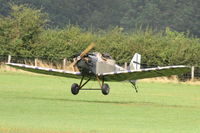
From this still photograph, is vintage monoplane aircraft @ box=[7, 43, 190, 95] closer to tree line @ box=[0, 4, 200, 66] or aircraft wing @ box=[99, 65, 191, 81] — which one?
aircraft wing @ box=[99, 65, 191, 81]

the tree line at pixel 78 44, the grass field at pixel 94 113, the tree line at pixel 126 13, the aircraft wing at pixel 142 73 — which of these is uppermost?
the tree line at pixel 126 13

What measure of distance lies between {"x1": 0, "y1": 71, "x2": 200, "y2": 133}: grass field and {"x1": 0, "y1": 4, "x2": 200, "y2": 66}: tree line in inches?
703

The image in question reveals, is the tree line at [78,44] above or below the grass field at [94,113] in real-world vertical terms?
above

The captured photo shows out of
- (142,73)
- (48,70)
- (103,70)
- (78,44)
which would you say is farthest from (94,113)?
(78,44)

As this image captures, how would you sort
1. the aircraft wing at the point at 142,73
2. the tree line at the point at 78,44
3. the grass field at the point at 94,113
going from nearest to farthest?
the grass field at the point at 94,113
the aircraft wing at the point at 142,73
the tree line at the point at 78,44

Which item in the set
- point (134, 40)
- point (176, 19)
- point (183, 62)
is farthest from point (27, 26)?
point (176, 19)

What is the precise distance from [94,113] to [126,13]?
384ft

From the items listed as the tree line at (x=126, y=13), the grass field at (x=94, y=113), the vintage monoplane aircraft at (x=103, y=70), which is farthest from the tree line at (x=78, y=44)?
the tree line at (x=126, y=13)

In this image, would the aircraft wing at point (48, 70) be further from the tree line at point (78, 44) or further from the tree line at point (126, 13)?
the tree line at point (126, 13)

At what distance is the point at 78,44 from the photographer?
48.8 m

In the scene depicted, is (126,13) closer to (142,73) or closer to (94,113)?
(142,73)

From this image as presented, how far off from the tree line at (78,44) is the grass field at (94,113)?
58.6 feet

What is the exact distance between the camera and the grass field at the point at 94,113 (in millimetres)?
15891

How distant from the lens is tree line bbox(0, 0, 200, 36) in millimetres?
124562
